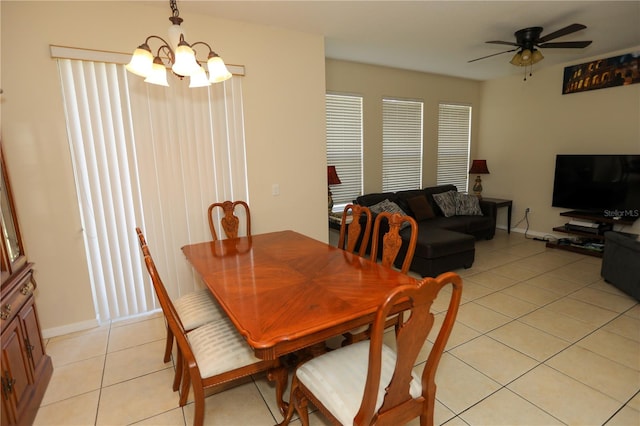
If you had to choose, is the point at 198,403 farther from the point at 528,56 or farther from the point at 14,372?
the point at 528,56

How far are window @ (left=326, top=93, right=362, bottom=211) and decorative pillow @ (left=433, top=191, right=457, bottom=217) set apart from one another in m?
1.27

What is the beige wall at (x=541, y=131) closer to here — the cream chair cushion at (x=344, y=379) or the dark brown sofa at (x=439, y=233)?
the dark brown sofa at (x=439, y=233)

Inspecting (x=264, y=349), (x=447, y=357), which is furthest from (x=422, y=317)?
(x=447, y=357)

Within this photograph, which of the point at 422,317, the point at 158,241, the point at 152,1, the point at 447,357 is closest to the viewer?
the point at 422,317

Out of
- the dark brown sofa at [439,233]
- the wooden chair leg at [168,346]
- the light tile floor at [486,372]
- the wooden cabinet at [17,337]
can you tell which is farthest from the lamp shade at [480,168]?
the wooden cabinet at [17,337]

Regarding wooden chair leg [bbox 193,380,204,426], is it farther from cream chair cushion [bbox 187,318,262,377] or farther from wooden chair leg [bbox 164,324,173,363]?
wooden chair leg [bbox 164,324,173,363]

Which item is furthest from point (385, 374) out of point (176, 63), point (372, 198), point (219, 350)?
point (372, 198)

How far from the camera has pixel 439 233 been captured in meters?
4.03

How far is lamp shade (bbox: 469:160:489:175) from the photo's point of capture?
5828 millimetres

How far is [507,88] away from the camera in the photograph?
5617mm

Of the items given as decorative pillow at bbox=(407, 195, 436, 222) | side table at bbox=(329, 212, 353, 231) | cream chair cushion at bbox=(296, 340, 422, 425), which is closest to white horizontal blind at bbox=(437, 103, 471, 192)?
decorative pillow at bbox=(407, 195, 436, 222)

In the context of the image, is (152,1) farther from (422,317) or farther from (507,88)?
(507,88)

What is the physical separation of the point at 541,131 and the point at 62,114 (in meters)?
6.18

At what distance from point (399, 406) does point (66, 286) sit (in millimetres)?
2818
